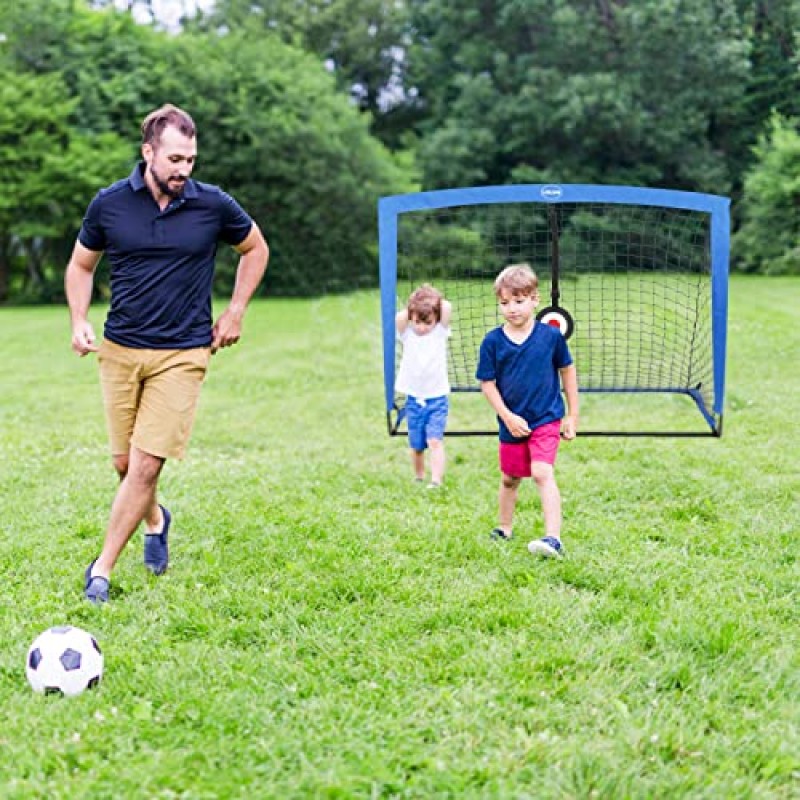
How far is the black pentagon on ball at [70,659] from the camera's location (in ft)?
11.1

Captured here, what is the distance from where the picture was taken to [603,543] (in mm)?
4996

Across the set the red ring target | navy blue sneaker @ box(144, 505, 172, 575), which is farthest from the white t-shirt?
navy blue sneaker @ box(144, 505, 172, 575)

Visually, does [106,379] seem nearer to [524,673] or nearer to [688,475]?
[524,673]

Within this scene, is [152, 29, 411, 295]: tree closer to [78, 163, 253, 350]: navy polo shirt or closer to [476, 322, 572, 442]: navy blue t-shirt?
[476, 322, 572, 442]: navy blue t-shirt

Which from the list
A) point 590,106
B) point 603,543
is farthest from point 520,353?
point 590,106

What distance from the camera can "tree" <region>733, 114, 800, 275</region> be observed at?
2873 cm

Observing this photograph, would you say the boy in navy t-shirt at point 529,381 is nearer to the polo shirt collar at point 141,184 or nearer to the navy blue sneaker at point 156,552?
the polo shirt collar at point 141,184

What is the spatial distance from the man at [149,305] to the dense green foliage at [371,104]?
22593 mm

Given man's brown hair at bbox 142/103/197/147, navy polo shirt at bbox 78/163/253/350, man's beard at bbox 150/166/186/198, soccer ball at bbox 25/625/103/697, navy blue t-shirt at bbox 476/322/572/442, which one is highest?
man's brown hair at bbox 142/103/197/147

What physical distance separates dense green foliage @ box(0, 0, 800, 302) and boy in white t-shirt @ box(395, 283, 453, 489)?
20.9m

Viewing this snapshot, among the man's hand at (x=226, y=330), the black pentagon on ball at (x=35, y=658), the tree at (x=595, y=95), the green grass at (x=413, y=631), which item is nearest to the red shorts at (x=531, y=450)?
the green grass at (x=413, y=631)

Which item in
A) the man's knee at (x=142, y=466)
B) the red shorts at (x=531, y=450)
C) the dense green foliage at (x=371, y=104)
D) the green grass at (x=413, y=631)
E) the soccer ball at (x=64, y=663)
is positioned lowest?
the green grass at (x=413, y=631)

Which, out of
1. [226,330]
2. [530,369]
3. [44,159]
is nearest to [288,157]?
[44,159]

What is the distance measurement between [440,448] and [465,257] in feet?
7.10
